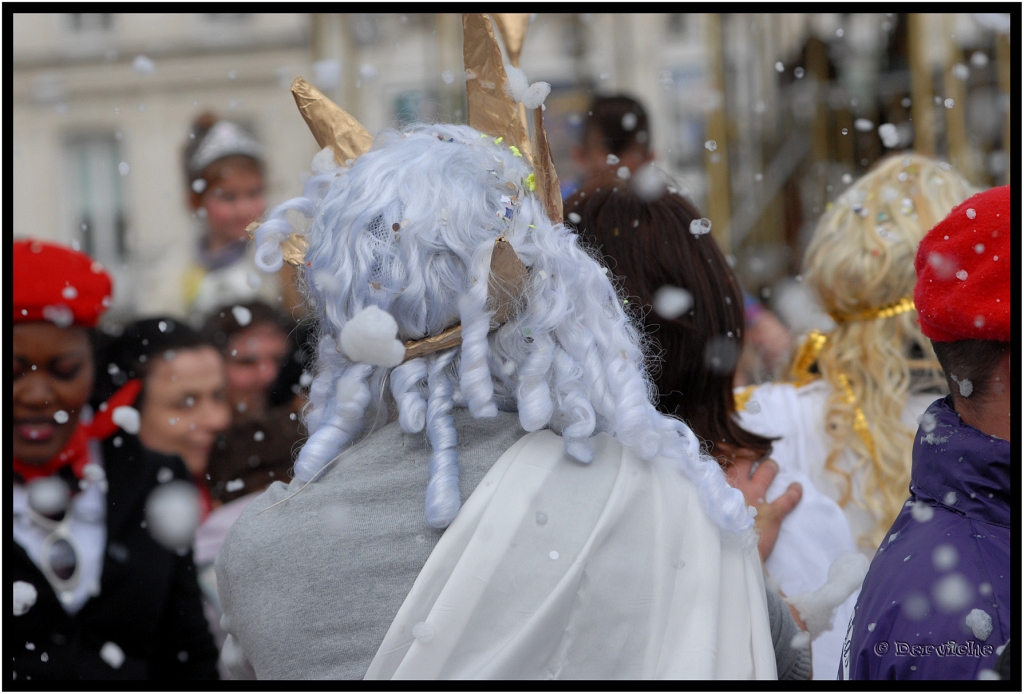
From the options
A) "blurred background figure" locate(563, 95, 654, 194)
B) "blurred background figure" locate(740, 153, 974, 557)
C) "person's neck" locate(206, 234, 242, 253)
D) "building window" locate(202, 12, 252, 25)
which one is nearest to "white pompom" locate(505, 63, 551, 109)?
"blurred background figure" locate(740, 153, 974, 557)

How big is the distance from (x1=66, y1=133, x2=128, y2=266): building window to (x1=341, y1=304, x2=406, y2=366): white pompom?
7.68 metres

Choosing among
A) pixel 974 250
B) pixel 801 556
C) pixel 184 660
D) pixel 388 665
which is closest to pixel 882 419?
pixel 801 556

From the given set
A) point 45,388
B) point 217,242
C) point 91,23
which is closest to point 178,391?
point 45,388

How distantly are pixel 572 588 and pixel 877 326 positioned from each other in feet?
4.43

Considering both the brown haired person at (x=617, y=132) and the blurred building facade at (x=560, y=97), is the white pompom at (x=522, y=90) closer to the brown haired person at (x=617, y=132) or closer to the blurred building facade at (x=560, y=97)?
the brown haired person at (x=617, y=132)

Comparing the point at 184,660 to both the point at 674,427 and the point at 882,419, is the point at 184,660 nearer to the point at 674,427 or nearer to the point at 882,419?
the point at 674,427

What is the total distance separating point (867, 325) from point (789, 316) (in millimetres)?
2217

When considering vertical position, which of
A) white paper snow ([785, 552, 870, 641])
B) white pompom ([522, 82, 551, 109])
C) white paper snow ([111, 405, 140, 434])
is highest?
white pompom ([522, 82, 551, 109])

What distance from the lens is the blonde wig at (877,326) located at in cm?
216

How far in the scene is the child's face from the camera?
13.8 feet

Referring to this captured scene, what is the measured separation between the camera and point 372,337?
1.30 m

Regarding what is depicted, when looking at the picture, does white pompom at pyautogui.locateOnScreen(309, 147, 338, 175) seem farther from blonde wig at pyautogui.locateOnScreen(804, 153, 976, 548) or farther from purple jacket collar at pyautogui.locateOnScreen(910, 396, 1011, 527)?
blonde wig at pyautogui.locateOnScreen(804, 153, 976, 548)

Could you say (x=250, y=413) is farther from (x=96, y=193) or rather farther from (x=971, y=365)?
(x=96, y=193)

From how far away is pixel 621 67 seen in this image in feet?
24.4
